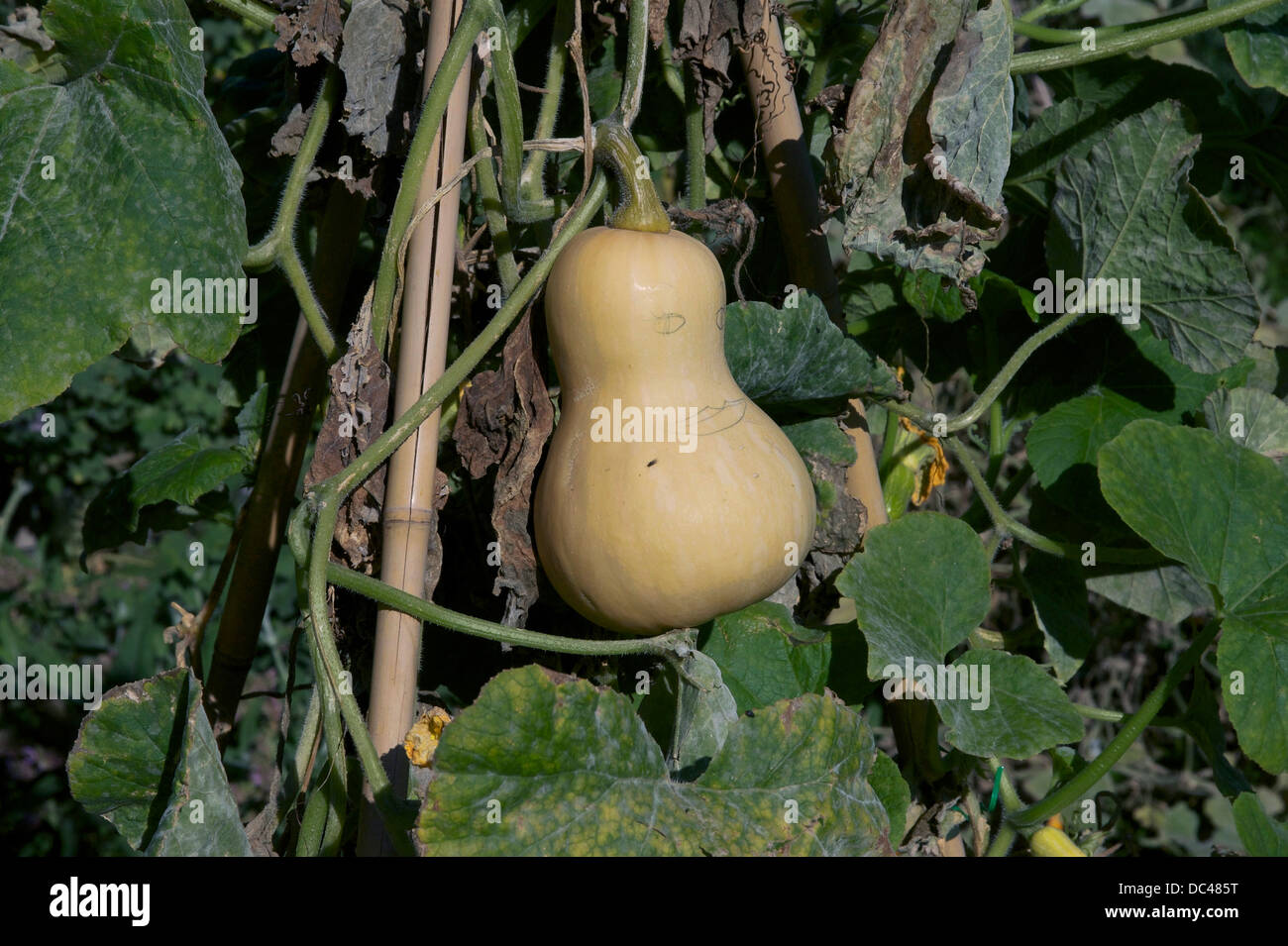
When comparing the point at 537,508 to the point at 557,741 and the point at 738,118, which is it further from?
the point at 738,118

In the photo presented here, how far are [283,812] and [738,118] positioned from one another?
804 mm

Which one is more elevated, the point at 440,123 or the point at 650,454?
the point at 440,123

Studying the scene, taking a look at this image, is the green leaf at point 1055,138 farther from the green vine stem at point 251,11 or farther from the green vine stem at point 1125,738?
the green vine stem at point 251,11

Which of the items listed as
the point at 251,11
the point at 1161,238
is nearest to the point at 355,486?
the point at 251,11

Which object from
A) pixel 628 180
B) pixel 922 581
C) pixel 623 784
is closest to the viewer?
pixel 623 784

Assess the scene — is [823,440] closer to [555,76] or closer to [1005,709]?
[1005,709]

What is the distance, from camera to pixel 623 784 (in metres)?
0.72

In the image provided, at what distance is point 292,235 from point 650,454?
349 millimetres

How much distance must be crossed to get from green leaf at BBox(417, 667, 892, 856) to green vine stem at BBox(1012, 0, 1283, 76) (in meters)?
0.62

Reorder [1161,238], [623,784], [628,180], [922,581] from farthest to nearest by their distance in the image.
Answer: [1161,238]
[922,581]
[628,180]
[623,784]

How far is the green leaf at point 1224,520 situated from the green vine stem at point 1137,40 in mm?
340

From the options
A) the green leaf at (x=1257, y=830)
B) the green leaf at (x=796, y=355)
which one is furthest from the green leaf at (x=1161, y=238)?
the green leaf at (x=1257, y=830)

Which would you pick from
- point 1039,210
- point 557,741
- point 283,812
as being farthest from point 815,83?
point 283,812

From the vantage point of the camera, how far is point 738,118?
1.14 meters
